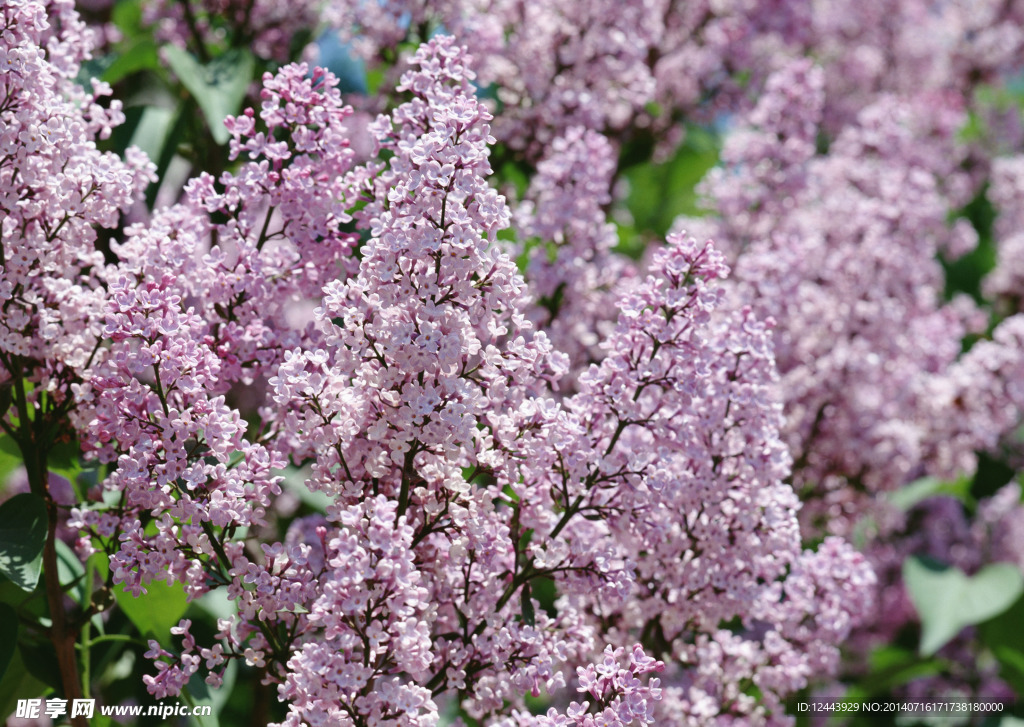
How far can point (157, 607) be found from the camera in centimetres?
166

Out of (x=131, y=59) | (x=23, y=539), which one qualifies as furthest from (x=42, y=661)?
(x=131, y=59)

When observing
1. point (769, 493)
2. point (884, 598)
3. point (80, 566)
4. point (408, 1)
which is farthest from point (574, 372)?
point (884, 598)

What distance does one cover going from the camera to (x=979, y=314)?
324 cm

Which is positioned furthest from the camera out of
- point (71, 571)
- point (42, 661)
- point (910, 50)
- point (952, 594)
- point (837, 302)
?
point (910, 50)

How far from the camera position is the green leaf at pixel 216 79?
1.95 metres

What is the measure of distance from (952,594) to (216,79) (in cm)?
224

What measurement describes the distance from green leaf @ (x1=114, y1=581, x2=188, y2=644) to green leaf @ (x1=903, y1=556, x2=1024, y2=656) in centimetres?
180

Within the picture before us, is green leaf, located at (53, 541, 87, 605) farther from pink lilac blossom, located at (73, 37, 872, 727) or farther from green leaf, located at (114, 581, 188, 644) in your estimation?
pink lilac blossom, located at (73, 37, 872, 727)

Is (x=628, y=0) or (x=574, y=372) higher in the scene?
(x=628, y=0)

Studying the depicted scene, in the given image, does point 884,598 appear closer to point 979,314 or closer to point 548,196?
point 979,314

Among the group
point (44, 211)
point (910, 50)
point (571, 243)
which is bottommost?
point (44, 211)

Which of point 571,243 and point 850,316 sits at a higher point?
point 850,316

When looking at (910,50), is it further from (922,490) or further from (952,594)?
(952,594)

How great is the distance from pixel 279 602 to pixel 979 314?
2.69 meters
